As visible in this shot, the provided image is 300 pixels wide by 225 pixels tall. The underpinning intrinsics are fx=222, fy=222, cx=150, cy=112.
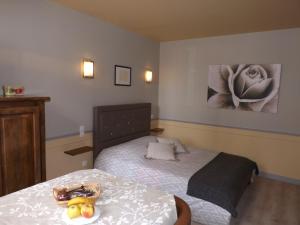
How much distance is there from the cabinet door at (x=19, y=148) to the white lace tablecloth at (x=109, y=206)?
47 centimetres

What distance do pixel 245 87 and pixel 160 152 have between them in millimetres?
1989

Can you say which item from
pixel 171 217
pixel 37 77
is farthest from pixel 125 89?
pixel 171 217

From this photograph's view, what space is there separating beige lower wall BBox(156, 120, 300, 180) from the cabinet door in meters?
3.13

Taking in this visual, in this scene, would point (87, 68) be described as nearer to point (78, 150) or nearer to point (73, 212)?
point (78, 150)

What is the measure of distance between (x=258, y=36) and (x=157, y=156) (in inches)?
105

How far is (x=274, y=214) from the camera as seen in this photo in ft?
9.13

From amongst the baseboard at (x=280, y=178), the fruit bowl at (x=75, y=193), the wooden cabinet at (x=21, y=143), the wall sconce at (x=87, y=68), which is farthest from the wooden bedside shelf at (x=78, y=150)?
the baseboard at (x=280, y=178)

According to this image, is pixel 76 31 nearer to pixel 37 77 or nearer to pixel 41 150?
pixel 37 77

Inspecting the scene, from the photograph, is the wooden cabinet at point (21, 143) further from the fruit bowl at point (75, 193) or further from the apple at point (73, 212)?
the apple at point (73, 212)

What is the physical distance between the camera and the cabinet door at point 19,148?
1.88m

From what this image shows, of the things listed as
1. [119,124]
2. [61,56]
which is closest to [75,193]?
[61,56]

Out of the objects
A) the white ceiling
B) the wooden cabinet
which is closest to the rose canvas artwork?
the white ceiling

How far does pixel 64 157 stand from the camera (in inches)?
118

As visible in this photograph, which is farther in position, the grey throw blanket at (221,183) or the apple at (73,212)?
the grey throw blanket at (221,183)
